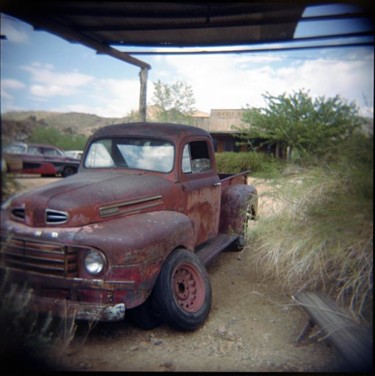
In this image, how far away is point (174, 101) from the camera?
4.75 meters

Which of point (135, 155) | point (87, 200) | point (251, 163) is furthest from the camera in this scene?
point (251, 163)

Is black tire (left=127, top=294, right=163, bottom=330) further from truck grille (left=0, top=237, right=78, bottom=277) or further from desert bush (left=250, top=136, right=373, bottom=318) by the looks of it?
desert bush (left=250, top=136, right=373, bottom=318)

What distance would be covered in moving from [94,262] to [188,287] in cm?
101

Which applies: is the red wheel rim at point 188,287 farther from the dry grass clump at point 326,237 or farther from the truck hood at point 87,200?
the dry grass clump at point 326,237

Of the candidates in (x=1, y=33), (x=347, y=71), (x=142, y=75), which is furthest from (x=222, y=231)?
(x=1, y=33)

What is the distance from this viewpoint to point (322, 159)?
318cm

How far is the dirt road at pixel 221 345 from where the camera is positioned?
2551 mm

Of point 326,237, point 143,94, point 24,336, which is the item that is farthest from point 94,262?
point 143,94

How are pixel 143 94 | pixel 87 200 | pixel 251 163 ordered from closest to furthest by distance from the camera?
pixel 87 200, pixel 143 94, pixel 251 163

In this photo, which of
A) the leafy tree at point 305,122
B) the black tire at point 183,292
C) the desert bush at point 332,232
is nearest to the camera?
the desert bush at point 332,232

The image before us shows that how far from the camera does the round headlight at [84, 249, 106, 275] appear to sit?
247 cm

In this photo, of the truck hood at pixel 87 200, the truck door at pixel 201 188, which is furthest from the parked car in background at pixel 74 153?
the truck door at pixel 201 188

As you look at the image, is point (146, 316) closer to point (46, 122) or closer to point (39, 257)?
point (39, 257)

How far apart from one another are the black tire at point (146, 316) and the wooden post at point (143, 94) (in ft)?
7.85
